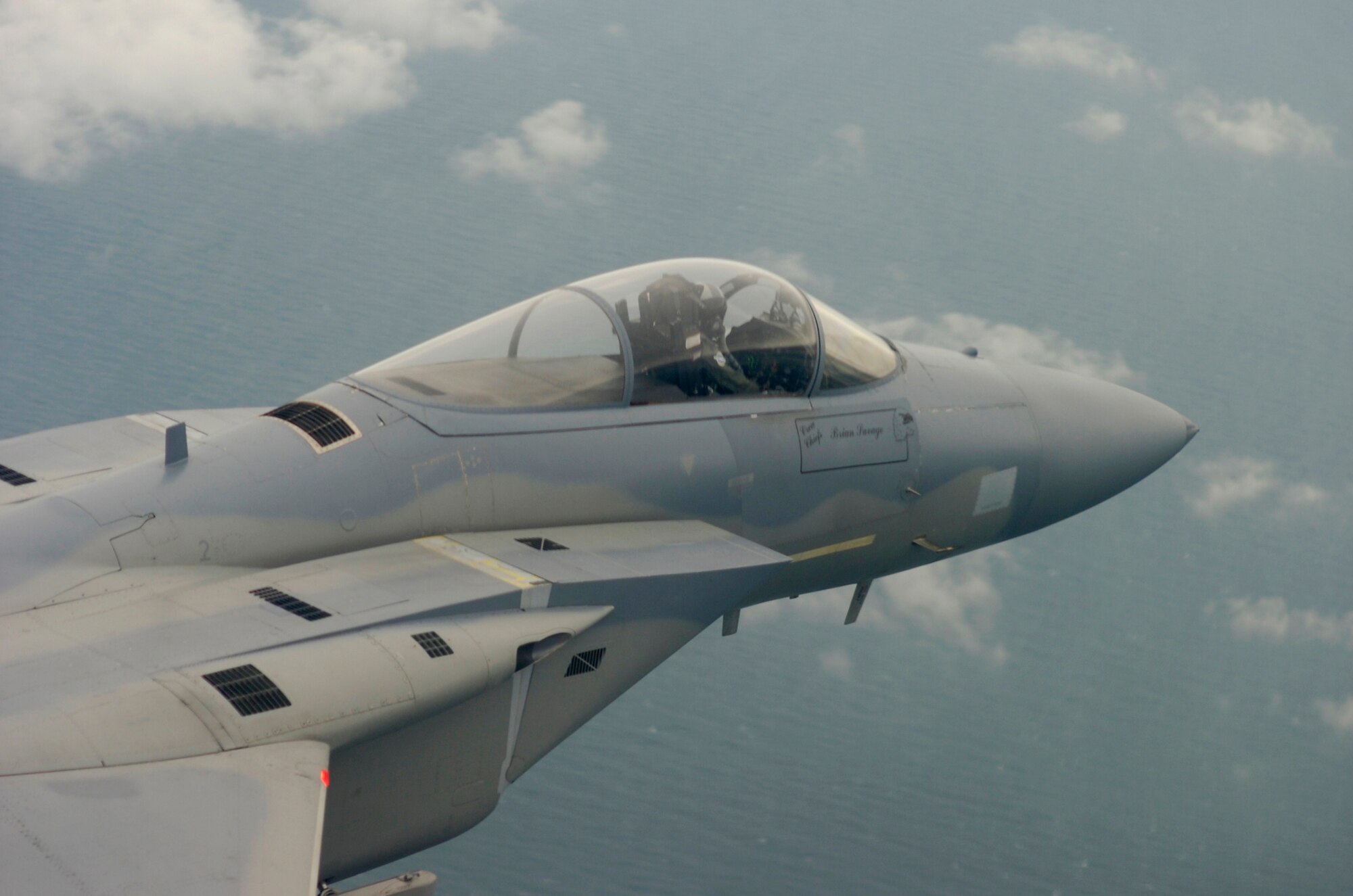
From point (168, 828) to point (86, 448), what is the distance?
4.66 m

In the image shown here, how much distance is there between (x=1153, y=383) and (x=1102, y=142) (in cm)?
389

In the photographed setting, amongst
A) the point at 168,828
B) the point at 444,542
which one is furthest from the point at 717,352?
the point at 168,828

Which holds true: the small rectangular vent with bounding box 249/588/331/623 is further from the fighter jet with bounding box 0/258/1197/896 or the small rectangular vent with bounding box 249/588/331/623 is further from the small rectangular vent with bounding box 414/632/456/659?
the small rectangular vent with bounding box 414/632/456/659

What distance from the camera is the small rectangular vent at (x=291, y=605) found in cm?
545

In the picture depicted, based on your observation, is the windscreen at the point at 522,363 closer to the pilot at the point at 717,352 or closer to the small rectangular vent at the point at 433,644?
the pilot at the point at 717,352

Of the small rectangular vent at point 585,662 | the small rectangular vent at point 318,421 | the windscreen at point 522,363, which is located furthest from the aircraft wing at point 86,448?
the small rectangular vent at point 585,662

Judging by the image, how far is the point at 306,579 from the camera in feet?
19.2

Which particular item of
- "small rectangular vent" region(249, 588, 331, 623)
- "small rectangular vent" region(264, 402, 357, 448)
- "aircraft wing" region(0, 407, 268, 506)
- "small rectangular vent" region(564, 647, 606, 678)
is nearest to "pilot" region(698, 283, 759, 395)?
"small rectangular vent" region(564, 647, 606, 678)

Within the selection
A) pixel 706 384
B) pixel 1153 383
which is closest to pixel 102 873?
pixel 706 384

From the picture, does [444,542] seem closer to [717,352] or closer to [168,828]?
[717,352]

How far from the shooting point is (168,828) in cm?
411

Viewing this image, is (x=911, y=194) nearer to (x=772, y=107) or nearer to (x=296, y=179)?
(x=772, y=107)

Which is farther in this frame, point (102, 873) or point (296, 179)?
point (296, 179)

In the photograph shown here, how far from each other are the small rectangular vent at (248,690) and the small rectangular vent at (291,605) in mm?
459
